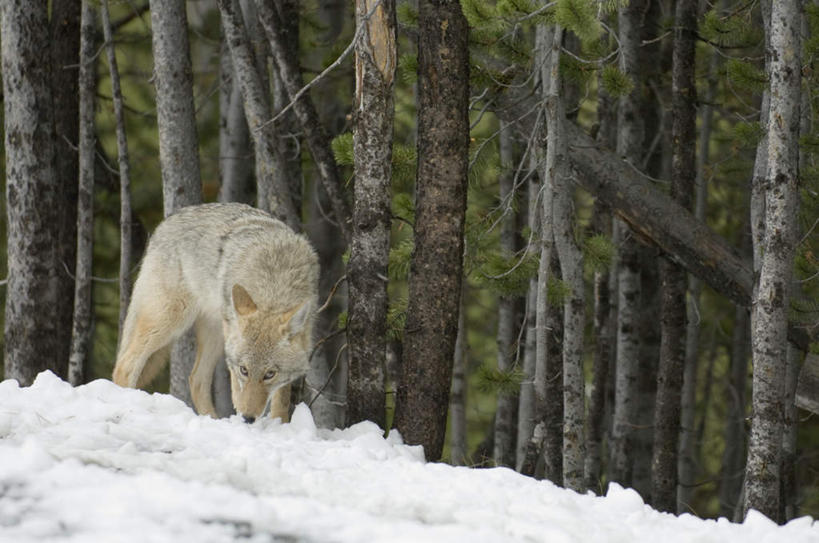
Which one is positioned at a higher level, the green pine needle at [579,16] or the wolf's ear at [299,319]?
the green pine needle at [579,16]

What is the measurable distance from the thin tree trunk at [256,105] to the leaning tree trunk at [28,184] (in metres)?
2.64

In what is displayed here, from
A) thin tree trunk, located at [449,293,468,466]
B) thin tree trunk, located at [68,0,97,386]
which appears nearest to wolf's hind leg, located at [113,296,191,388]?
thin tree trunk, located at [68,0,97,386]

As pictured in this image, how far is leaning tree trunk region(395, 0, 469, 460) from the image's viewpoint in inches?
246

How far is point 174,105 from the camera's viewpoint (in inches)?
347

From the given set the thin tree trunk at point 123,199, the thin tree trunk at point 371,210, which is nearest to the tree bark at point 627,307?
the thin tree trunk at point 371,210

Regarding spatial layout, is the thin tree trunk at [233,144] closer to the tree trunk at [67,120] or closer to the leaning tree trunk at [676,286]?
the tree trunk at [67,120]

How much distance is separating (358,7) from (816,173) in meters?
4.47

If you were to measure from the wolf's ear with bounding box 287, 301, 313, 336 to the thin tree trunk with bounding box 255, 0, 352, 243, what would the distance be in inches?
72.9

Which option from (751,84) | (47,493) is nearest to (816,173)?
(751,84)

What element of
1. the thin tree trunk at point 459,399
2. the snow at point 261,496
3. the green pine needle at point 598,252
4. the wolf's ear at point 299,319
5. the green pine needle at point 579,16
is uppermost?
the green pine needle at point 579,16

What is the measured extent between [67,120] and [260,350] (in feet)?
21.2

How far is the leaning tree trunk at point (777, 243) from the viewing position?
19.4 ft

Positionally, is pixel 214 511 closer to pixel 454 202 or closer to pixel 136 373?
pixel 454 202

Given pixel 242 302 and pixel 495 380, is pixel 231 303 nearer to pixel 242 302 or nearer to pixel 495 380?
pixel 242 302
